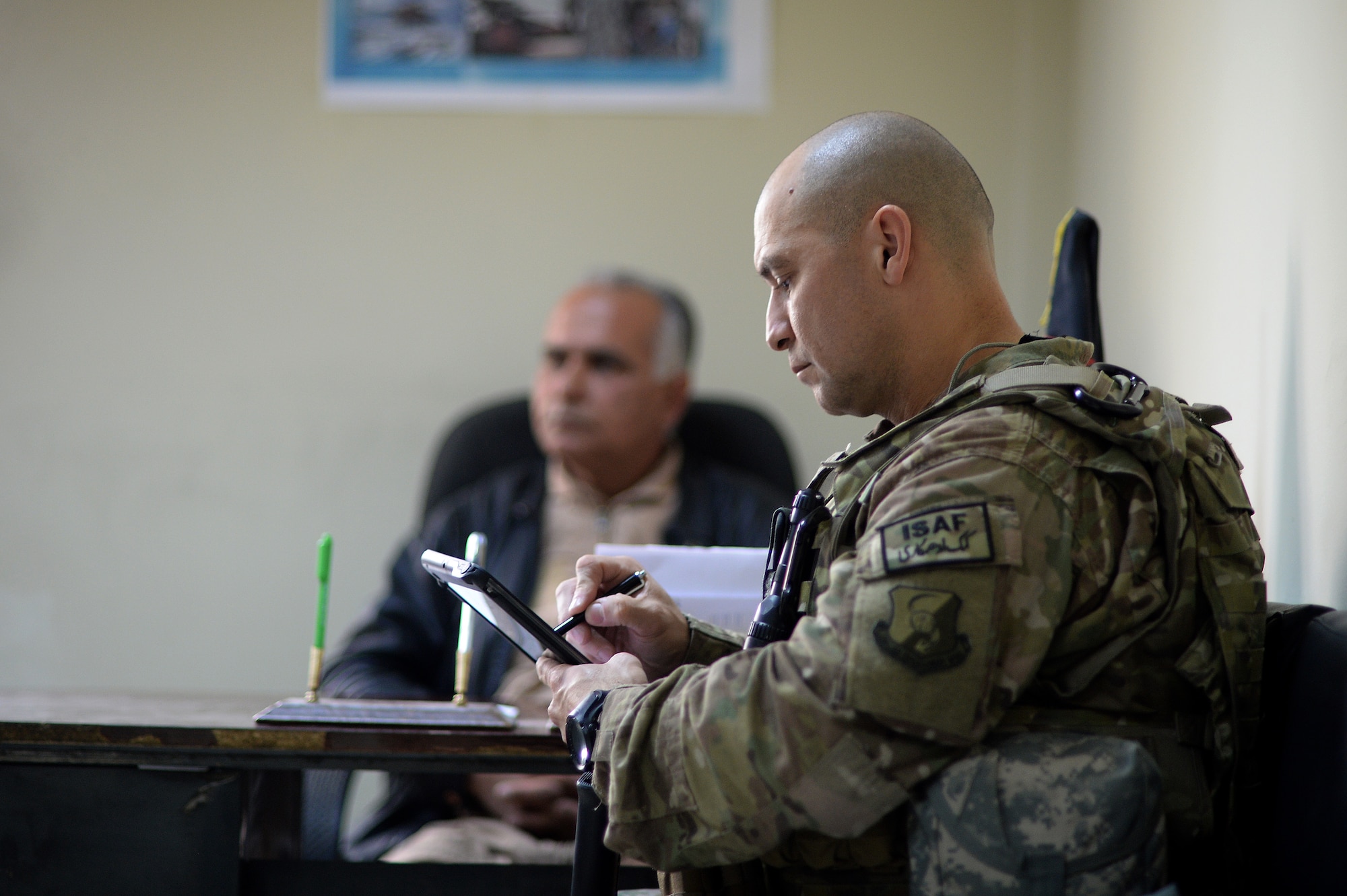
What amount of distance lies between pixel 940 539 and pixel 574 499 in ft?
4.90

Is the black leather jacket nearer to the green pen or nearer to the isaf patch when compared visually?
the green pen

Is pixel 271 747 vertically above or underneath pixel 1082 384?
underneath

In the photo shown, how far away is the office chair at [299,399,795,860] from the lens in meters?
2.27

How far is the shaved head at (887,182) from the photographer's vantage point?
3.35 feet

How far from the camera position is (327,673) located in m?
1.92

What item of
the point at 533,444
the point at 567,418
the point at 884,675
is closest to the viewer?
the point at 884,675

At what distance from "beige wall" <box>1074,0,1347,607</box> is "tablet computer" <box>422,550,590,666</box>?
2.31 feet

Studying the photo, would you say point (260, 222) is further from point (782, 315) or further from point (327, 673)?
point (782, 315)

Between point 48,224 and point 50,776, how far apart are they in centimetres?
183

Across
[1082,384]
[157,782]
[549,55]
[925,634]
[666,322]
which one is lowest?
[157,782]

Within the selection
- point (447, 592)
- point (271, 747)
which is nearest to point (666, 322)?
point (447, 592)

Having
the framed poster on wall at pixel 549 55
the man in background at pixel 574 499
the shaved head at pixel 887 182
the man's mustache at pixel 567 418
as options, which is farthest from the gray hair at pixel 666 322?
the shaved head at pixel 887 182

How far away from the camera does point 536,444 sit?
235 cm

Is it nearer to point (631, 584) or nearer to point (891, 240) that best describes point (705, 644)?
point (631, 584)
